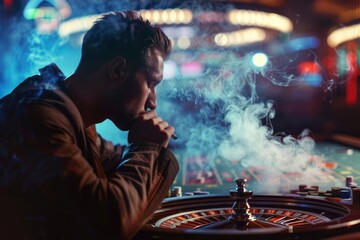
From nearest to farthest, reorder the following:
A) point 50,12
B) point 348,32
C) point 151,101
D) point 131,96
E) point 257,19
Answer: point 131,96 → point 151,101 → point 348,32 → point 257,19 → point 50,12

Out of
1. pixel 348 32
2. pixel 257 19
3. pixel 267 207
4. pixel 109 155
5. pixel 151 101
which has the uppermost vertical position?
pixel 257 19

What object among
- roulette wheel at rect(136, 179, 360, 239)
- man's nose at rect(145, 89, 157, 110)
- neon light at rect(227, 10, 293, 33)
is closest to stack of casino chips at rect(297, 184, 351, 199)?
roulette wheel at rect(136, 179, 360, 239)

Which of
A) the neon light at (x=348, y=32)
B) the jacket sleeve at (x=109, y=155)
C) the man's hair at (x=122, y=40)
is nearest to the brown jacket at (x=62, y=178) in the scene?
the man's hair at (x=122, y=40)

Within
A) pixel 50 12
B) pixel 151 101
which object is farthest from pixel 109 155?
pixel 50 12

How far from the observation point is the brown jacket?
1.25 m

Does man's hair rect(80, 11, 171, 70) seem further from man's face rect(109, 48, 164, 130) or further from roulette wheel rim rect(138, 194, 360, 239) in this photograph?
roulette wheel rim rect(138, 194, 360, 239)

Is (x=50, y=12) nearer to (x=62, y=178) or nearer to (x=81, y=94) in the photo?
(x=81, y=94)

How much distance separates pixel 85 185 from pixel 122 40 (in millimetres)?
647

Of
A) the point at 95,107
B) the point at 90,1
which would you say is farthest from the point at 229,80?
the point at 95,107

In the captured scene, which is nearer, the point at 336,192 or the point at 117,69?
the point at 117,69

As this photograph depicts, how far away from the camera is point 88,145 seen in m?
1.55

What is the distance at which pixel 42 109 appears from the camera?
1405mm

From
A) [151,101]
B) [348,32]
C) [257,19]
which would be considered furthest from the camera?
[257,19]

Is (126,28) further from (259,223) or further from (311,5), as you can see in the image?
(311,5)
